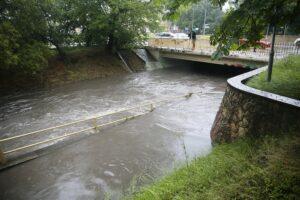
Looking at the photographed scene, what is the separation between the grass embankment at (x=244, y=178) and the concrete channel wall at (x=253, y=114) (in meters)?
0.36

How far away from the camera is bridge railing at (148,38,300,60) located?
14.7 metres

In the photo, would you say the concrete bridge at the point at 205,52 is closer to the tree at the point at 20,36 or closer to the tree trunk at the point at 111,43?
the tree trunk at the point at 111,43

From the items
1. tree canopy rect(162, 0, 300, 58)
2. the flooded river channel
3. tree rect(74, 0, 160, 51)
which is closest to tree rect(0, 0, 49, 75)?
the flooded river channel

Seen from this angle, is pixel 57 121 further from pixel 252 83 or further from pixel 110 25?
pixel 110 25

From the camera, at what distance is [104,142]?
787 cm

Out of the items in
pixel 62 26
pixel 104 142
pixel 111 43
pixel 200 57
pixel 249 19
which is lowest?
pixel 104 142

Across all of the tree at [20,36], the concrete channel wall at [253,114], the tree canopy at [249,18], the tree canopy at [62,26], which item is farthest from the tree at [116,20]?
the tree canopy at [249,18]

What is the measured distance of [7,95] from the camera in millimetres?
14164

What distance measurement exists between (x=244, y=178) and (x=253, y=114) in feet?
7.66

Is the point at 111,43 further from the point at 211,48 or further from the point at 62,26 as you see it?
the point at 211,48

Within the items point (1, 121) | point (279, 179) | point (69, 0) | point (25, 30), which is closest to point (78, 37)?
point (69, 0)

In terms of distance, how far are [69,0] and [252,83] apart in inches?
603

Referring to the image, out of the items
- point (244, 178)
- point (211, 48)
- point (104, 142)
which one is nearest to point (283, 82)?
point (244, 178)

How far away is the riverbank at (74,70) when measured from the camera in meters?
15.2
